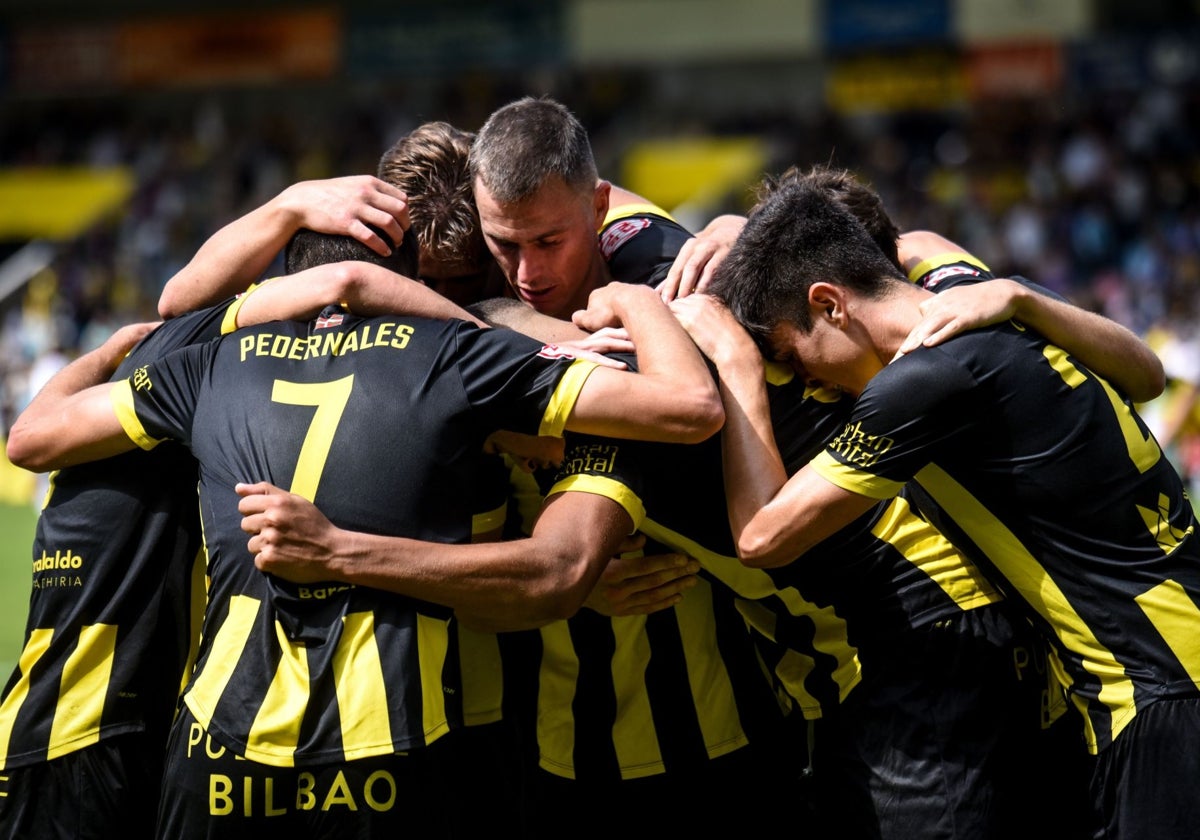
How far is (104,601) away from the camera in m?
4.03

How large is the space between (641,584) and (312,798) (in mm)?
1064

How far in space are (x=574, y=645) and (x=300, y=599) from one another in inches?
42.0

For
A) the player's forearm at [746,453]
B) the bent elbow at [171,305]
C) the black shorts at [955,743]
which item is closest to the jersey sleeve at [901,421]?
the player's forearm at [746,453]

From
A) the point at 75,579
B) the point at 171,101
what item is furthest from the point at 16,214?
the point at 75,579

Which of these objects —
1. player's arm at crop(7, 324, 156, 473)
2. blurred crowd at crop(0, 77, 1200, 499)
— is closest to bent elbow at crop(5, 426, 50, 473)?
player's arm at crop(7, 324, 156, 473)

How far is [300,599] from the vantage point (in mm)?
3373

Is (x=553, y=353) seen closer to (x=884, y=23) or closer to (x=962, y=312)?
(x=962, y=312)

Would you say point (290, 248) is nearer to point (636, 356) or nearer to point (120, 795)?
point (636, 356)

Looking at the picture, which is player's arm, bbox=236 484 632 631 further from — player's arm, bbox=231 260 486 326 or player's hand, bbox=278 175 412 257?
player's hand, bbox=278 175 412 257

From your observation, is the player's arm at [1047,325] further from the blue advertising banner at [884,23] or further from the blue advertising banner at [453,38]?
the blue advertising banner at [453,38]

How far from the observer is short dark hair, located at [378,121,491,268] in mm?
4230

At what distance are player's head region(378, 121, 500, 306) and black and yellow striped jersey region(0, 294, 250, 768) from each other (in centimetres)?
66

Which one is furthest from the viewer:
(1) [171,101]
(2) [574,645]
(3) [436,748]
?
(1) [171,101]

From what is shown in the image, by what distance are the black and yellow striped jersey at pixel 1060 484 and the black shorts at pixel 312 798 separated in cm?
127
